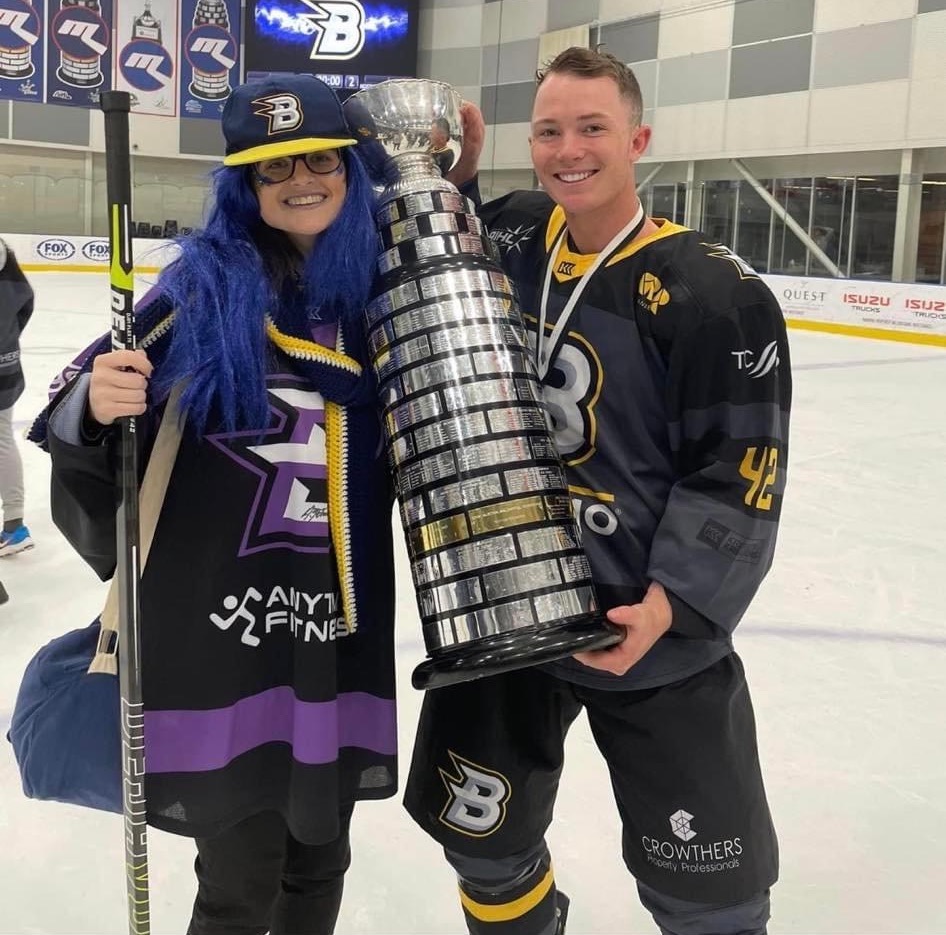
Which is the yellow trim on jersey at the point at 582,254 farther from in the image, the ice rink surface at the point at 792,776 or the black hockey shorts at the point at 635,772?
the ice rink surface at the point at 792,776

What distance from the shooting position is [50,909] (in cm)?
167

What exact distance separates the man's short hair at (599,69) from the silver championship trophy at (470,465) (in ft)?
0.71

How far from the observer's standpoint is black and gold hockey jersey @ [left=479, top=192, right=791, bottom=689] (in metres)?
1.09

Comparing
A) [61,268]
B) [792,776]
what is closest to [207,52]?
[61,268]

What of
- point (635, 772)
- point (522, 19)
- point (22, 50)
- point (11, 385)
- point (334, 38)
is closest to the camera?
point (635, 772)

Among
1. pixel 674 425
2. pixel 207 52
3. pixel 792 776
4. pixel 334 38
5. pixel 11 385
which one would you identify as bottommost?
pixel 792 776

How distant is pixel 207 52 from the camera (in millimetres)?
16188

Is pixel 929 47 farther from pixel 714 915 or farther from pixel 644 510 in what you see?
pixel 714 915

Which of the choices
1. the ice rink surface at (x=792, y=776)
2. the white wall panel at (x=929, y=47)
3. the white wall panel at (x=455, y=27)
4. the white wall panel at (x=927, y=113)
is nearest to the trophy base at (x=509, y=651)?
the ice rink surface at (x=792, y=776)

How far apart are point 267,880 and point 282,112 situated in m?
0.90

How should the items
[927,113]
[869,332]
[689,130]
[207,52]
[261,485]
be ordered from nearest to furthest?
1. [261,485]
2. [869,332]
3. [927,113]
4. [689,130]
5. [207,52]

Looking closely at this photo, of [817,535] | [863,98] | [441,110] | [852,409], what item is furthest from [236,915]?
[863,98]

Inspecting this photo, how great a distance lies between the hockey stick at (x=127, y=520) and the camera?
92 centimetres

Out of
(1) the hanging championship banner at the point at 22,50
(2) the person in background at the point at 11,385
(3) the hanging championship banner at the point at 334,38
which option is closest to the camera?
(2) the person in background at the point at 11,385
